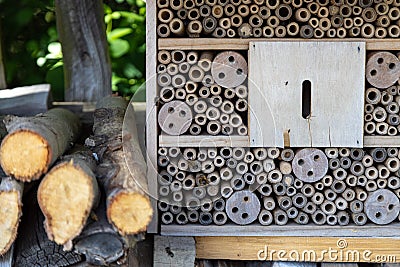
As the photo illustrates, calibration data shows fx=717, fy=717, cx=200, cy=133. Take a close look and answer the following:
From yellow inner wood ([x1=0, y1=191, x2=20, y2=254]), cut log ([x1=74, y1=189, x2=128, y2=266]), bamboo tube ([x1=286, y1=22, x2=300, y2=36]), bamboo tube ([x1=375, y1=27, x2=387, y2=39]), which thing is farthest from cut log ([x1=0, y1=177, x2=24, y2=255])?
bamboo tube ([x1=375, y1=27, x2=387, y2=39])

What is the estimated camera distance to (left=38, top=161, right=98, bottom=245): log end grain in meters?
2.04

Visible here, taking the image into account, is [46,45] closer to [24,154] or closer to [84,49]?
[84,49]

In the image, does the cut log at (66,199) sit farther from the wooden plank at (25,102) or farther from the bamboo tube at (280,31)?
the wooden plank at (25,102)

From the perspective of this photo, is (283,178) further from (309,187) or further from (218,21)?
(218,21)

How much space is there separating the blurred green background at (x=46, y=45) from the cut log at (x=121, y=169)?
4.11 ft

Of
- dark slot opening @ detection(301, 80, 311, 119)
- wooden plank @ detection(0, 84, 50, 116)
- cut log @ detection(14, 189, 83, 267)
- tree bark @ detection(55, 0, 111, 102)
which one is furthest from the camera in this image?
tree bark @ detection(55, 0, 111, 102)

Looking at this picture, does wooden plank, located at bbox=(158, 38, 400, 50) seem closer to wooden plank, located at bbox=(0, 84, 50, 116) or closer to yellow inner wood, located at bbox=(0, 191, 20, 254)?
yellow inner wood, located at bbox=(0, 191, 20, 254)

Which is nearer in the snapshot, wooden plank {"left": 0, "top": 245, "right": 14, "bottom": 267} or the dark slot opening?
wooden plank {"left": 0, "top": 245, "right": 14, "bottom": 267}

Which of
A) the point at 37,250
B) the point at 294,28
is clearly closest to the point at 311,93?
the point at 294,28

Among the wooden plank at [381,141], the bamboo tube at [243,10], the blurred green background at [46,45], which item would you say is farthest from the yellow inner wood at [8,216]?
the blurred green background at [46,45]

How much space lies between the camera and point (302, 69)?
2.50 meters

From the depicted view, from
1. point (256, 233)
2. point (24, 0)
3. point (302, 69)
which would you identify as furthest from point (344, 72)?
point (24, 0)

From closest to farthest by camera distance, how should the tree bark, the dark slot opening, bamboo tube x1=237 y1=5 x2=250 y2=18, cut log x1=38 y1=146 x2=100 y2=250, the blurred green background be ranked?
cut log x1=38 y1=146 x2=100 y2=250
bamboo tube x1=237 y1=5 x2=250 y2=18
the dark slot opening
the tree bark
the blurred green background

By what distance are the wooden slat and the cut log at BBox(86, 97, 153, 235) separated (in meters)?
0.29
